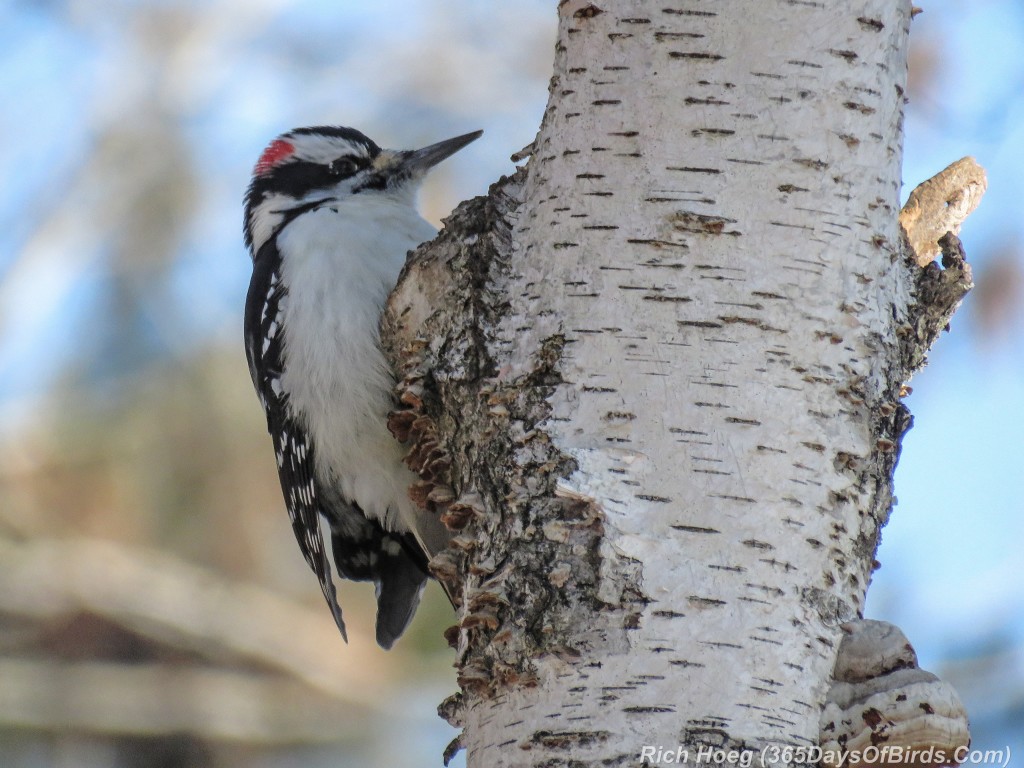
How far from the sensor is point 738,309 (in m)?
1.92

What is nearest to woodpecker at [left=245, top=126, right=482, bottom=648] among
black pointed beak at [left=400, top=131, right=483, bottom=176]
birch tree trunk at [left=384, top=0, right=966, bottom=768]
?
black pointed beak at [left=400, top=131, right=483, bottom=176]

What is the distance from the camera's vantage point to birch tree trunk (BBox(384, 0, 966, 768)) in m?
1.75

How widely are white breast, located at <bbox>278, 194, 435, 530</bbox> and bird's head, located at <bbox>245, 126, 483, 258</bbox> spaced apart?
0.34 metres

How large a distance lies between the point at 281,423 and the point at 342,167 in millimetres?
1021

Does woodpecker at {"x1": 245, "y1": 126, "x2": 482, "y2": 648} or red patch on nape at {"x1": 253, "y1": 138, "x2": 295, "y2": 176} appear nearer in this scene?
woodpecker at {"x1": 245, "y1": 126, "x2": 482, "y2": 648}

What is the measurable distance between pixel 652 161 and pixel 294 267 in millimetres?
1772

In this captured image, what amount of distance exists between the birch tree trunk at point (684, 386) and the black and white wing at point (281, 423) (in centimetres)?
146

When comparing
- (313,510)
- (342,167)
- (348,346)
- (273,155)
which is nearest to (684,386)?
(348,346)

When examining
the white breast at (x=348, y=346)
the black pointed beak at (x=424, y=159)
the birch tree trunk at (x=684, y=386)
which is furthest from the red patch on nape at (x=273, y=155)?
the birch tree trunk at (x=684, y=386)

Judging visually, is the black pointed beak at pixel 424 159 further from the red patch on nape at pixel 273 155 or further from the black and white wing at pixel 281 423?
the black and white wing at pixel 281 423

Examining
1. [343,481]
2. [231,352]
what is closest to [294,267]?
[343,481]

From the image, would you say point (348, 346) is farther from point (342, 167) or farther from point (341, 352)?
point (342, 167)

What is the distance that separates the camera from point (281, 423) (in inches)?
145

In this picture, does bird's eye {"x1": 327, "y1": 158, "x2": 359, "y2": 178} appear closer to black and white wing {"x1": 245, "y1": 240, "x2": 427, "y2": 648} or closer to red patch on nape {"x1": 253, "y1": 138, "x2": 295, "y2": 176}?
red patch on nape {"x1": 253, "y1": 138, "x2": 295, "y2": 176}
